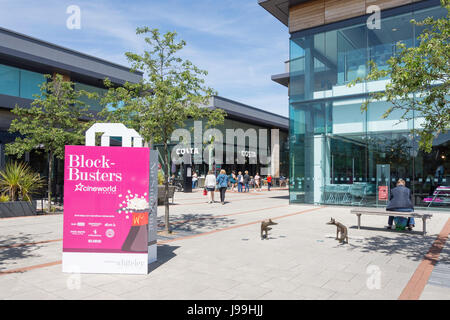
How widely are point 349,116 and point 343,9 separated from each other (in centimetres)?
509

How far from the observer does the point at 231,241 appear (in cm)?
777

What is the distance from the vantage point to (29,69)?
2133cm

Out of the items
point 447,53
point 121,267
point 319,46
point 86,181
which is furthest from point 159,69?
point 319,46

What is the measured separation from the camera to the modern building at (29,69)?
1913 cm

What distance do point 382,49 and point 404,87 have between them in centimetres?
1023

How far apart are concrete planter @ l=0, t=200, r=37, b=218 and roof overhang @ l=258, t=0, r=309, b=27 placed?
14.2 m

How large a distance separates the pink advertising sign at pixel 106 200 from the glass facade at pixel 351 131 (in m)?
12.5

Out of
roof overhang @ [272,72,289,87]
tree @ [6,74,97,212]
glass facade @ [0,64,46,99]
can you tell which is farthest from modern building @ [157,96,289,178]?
tree @ [6,74,97,212]

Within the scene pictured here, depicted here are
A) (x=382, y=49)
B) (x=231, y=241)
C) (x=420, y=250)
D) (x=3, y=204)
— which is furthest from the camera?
(x=382, y=49)

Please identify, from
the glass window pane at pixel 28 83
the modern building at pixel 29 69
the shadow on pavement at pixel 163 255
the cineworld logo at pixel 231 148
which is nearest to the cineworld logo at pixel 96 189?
the shadow on pavement at pixel 163 255

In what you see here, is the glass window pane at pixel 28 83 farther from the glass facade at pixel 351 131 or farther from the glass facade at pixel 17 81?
the glass facade at pixel 351 131

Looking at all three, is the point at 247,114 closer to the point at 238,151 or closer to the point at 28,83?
the point at 238,151

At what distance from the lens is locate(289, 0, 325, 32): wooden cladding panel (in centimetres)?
1636

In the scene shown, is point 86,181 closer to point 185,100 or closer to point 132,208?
point 132,208
